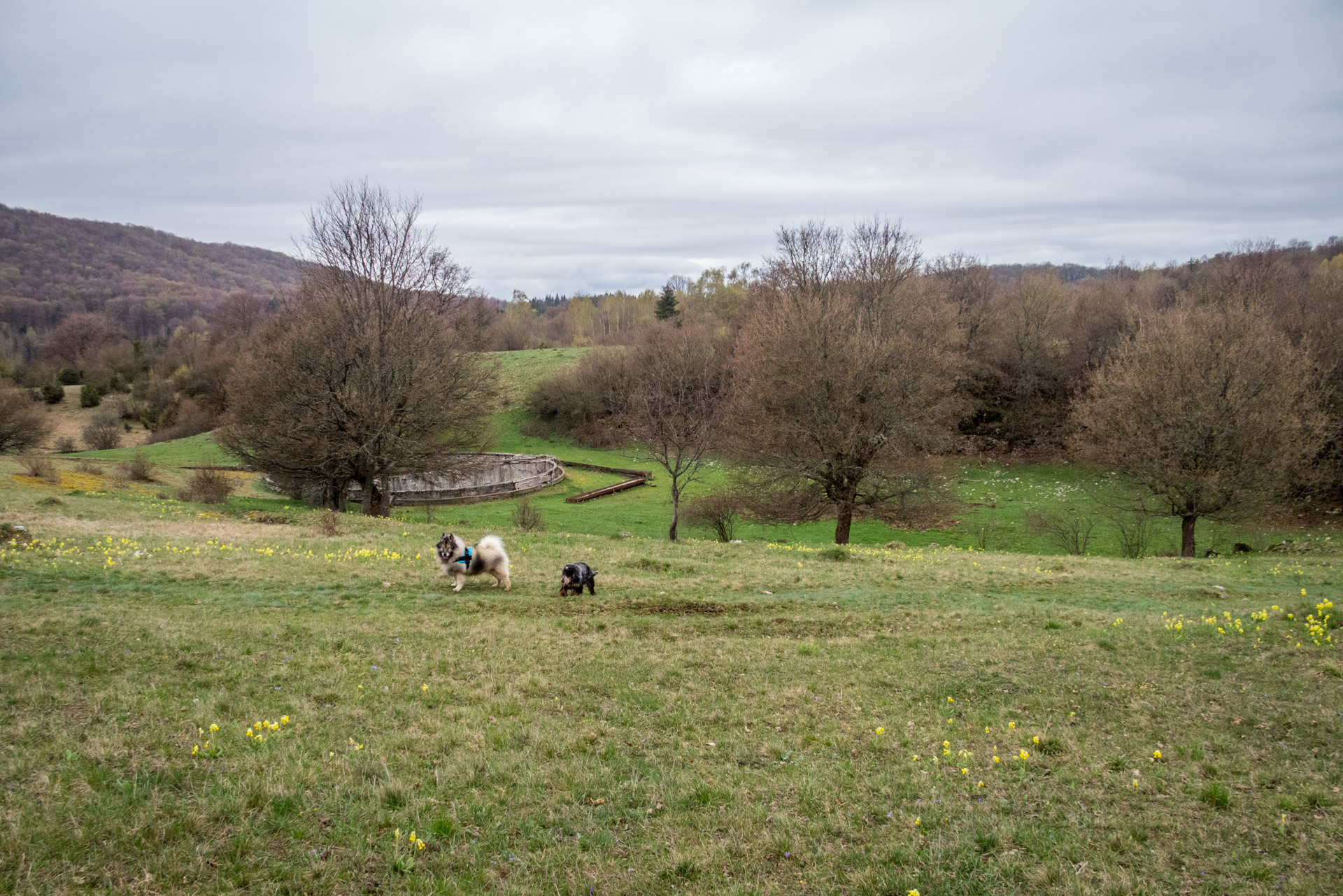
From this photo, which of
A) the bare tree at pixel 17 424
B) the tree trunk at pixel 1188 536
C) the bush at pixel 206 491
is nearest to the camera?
the tree trunk at pixel 1188 536

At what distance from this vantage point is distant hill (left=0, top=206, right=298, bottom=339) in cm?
13575

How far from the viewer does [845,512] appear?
108ft

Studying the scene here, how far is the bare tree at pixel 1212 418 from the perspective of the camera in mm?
31219

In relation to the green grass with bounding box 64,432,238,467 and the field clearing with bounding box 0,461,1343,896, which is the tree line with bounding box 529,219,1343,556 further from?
the green grass with bounding box 64,432,238,467

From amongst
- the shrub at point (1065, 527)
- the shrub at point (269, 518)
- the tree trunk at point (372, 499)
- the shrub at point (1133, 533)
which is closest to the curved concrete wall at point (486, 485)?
the tree trunk at point (372, 499)

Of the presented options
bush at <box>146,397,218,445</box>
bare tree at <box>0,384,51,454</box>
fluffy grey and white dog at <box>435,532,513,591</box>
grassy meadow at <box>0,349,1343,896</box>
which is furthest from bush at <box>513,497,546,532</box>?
bush at <box>146,397,218,445</box>

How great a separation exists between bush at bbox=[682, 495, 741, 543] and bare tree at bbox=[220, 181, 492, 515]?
41.3 ft

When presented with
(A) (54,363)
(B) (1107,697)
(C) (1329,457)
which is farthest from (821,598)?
(A) (54,363)

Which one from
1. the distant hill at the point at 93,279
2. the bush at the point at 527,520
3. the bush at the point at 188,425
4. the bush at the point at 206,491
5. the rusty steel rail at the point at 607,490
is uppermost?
the distant hill at the point at 93,279

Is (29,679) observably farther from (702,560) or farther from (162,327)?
(162,327)

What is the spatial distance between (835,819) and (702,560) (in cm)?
1412

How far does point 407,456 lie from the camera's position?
33875mm

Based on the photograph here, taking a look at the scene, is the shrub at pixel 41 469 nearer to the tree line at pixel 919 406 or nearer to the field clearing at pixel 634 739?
the field clearing at pixel 634 739

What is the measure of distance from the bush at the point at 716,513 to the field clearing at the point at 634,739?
18672 mm
